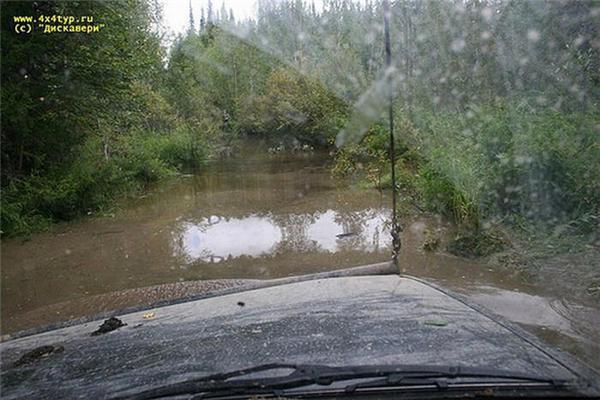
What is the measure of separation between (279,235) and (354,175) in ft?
13.6

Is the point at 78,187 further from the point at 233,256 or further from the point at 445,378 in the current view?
the point at 445,378

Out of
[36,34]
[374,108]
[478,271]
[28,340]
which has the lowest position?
[478,271]

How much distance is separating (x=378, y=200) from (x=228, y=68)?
33.4ft

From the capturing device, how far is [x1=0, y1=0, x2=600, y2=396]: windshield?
18.6 ft

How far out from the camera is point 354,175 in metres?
12.3

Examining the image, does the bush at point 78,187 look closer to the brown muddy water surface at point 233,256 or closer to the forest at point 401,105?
the forest at point 401,105

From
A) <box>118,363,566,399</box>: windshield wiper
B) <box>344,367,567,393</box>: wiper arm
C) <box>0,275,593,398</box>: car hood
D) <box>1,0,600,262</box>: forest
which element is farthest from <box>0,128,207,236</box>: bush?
<box>344,367,567,393</box>: wiper arm

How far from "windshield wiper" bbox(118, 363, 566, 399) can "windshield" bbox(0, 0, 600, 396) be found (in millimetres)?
372

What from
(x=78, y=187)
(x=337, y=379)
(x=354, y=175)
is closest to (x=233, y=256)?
(x=78, y=187)

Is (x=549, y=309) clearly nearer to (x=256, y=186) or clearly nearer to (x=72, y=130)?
(x=72, y=130)

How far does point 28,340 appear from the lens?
7.11 ft

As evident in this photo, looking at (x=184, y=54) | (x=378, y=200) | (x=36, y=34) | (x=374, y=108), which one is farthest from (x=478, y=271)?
(x=184, y=54)

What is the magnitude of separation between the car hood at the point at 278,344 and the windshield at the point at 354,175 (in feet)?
0.33

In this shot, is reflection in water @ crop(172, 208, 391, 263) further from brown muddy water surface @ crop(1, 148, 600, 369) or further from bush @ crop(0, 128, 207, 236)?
bush @ crop(0, 128, 207, 236)
